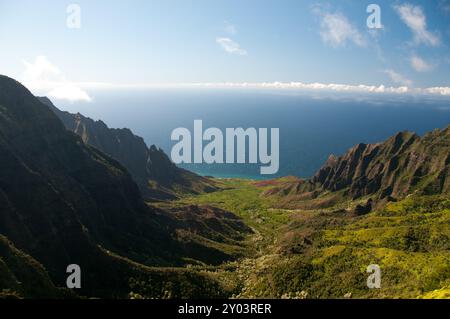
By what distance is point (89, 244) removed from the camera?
216 feet

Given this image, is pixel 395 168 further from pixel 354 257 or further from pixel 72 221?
pixel 72 221

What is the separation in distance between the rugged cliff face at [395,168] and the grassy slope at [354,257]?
23524 mm

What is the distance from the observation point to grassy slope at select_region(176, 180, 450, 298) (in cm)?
5647

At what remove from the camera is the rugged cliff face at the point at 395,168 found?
414 feet

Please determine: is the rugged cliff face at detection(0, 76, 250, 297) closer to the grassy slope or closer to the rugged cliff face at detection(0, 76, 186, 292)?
the rugged cliff face at detection(0, 76, 186, 292)

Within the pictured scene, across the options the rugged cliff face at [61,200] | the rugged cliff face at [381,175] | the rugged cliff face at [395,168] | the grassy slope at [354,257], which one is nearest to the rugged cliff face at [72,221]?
the rugged cliff face at [61,200]

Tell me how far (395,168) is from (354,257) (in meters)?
89.1

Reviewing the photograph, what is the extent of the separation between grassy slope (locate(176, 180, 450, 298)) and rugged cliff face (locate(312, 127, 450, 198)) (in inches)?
926

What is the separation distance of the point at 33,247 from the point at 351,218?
80.8 meters

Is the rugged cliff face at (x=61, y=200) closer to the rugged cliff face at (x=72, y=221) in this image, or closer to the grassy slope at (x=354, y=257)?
the rugged cliff face at (x=72, y=221)

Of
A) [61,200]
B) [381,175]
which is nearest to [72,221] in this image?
[61,200]

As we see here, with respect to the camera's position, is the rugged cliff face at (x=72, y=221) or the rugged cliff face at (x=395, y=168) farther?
the rugged cliff face at (x=395, y=168)
